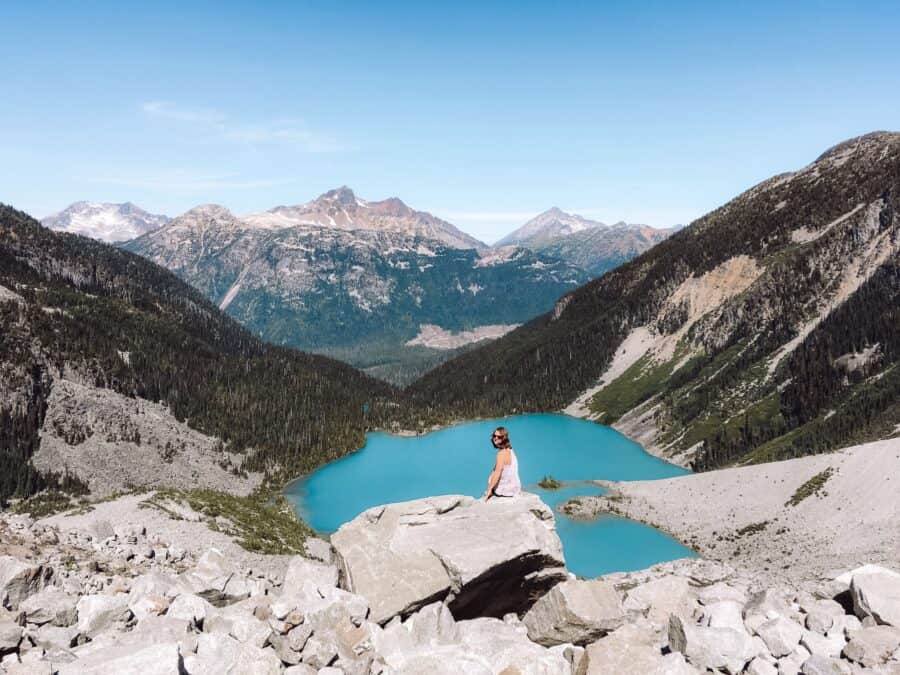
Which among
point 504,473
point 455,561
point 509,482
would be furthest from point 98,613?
point 509,482

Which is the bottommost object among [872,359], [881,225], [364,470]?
[364,470]

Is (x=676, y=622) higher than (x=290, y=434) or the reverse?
higher

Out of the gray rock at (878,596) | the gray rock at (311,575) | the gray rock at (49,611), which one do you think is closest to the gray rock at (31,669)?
the gray rock at (49,611)

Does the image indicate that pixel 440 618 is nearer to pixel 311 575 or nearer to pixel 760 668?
pixel 311 575

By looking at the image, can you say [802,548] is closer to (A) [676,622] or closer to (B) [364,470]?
(A) [676,622]

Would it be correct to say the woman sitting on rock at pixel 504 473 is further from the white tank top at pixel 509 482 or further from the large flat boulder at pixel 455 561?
the large flat boulder at pixel 455 561

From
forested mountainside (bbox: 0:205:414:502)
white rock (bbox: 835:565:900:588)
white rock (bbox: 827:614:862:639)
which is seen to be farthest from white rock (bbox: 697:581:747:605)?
forested mountainside (bbox: 0:205:414:502)

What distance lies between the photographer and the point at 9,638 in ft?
40.6

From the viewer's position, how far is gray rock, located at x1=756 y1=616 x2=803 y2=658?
14.9m

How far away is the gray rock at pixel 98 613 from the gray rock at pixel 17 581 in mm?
2728

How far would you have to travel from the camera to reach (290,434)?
162500 mm

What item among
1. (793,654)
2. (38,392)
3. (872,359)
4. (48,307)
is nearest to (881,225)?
(872,359)

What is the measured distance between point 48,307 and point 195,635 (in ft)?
561

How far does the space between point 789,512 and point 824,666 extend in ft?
233
